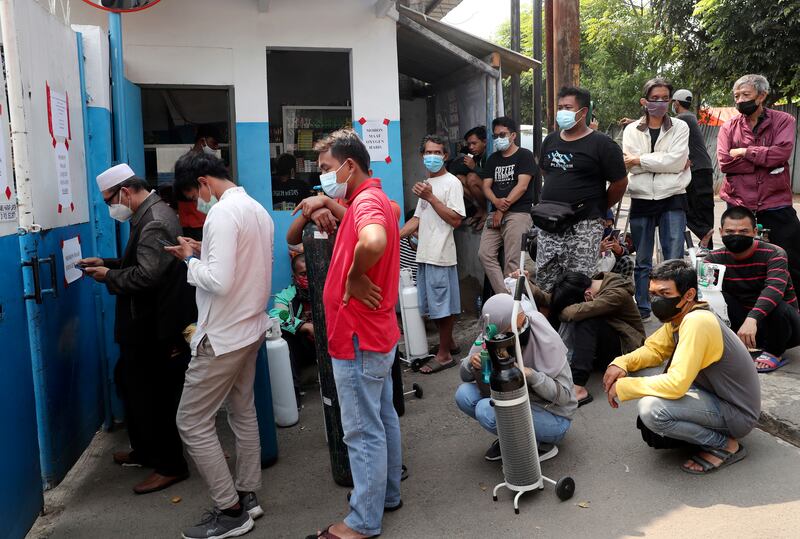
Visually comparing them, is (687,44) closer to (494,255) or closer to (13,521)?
(494,255)

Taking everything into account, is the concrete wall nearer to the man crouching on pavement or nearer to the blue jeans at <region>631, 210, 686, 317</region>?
the blue jeans at <region>631, 210, 686, 317</region>

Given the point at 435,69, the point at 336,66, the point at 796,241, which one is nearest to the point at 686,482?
the point at 796,241

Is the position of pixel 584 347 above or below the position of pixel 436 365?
above

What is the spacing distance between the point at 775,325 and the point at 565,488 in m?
2.22

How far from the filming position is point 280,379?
4.86 metres

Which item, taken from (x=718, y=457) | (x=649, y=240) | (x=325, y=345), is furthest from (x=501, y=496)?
(x=649, y=240)

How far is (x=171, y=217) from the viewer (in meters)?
3.91

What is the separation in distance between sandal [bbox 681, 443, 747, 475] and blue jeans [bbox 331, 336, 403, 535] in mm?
1662

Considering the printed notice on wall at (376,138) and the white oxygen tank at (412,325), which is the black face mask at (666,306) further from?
the printed notice on wall at (376,138)

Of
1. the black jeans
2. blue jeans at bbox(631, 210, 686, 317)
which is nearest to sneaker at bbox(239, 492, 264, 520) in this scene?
the black jeans

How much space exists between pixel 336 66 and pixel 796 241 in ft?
19.1

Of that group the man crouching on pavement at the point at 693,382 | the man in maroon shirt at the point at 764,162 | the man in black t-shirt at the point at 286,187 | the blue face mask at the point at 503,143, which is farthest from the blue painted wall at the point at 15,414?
the man in maroon shirt at the point at 764,162

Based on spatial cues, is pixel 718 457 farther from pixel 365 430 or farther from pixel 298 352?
pixel 298 352

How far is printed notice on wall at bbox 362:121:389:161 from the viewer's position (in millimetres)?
6761
